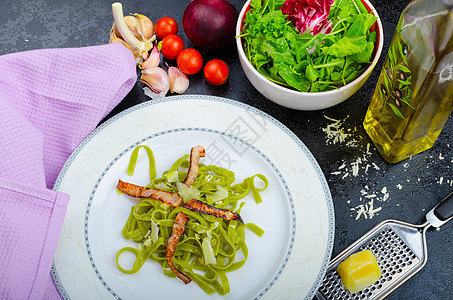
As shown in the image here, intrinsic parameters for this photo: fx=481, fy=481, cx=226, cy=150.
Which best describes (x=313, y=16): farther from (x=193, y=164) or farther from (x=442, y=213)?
(x=442, y=213)

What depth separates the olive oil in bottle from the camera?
1.66 m

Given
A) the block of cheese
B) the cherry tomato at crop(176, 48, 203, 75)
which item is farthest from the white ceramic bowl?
the block of cheese

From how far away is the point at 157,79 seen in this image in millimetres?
2318

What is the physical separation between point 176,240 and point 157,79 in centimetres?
83

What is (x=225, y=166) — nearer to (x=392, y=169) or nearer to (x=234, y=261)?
(x=234, y=261)

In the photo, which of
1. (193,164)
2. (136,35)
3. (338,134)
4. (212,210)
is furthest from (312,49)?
(136,35)

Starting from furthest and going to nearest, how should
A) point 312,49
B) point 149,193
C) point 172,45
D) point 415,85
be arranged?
point 172,45 → point 312,49 → point 149,193 → point 415,85

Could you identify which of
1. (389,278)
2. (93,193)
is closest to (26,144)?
(93,193)

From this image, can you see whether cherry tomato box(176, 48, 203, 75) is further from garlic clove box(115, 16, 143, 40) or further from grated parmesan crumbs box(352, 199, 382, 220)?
grated parmesan crumbs box(352, 199, 382, 220)

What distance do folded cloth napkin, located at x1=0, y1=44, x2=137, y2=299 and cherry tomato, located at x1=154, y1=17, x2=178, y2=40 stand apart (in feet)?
0.86

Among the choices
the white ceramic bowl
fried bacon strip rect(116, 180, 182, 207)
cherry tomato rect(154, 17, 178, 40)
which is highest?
the white ceramic bowl

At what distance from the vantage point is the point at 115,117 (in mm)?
2158

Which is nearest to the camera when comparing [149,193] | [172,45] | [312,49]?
[149,193]

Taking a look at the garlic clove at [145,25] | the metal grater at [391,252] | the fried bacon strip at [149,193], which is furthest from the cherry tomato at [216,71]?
the metal grater at [391,252]
